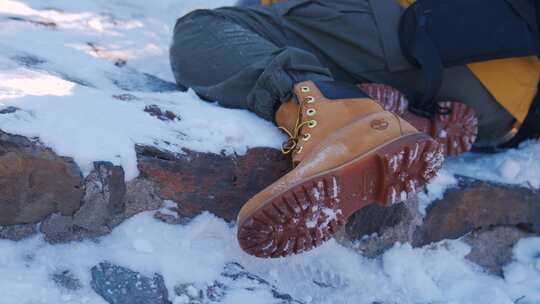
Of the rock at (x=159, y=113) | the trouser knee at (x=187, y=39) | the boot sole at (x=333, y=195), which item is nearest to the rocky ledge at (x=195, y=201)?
the rock at (x=159, y=113)

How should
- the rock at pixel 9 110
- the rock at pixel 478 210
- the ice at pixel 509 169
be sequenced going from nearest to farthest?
the rock at pixel 9 110
the rock at pixel 478 210
the ice at pixel 509 169

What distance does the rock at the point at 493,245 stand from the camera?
1.65 meters

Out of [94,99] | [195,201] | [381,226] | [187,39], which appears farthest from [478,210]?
[94,99]

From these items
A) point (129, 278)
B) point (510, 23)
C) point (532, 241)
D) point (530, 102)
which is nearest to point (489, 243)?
point (532, 241)

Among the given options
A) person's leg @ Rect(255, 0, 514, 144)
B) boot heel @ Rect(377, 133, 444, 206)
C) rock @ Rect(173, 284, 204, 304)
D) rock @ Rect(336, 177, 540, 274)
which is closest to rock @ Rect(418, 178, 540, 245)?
rock @ Rect(336, 177, 540, 274)

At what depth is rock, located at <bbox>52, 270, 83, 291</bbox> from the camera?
1165 mm

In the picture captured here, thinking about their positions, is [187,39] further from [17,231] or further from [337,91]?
[17,231]

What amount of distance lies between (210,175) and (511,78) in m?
0.73

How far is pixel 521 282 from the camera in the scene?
1.60 metres

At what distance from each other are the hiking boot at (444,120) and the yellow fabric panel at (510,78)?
8cm

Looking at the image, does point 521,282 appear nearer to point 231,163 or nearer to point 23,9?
point 231,163

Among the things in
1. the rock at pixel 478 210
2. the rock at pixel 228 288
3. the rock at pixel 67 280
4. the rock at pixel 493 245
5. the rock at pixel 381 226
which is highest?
the rock at pixel 67 280

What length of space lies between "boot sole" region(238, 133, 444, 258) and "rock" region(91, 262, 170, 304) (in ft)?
0.52

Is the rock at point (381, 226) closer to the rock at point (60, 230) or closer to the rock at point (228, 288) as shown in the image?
the rock at point (228, 288)
